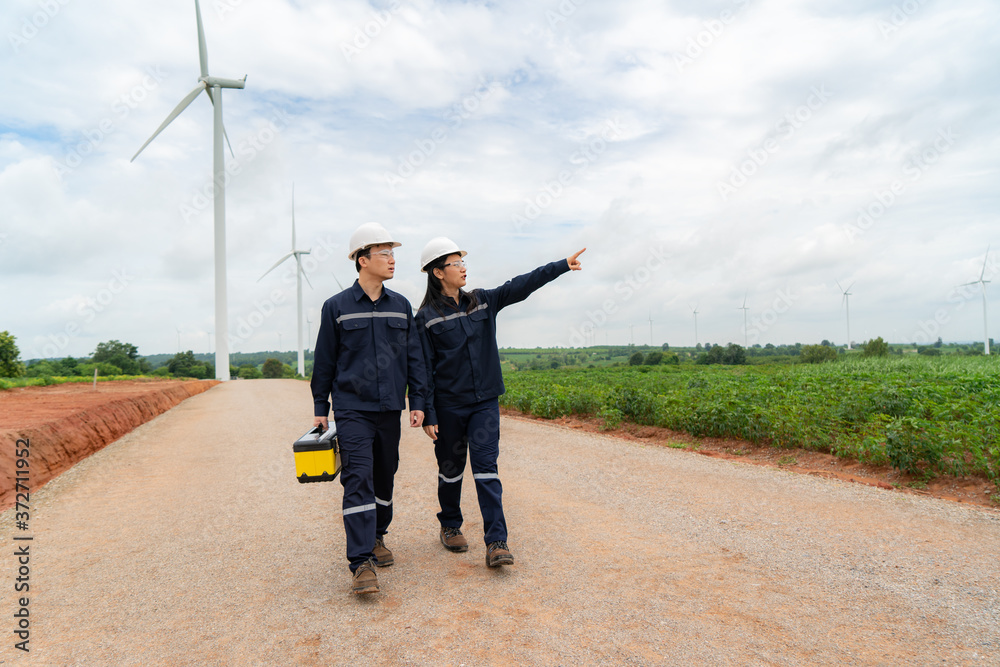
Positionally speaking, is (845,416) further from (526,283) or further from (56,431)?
(56,431)

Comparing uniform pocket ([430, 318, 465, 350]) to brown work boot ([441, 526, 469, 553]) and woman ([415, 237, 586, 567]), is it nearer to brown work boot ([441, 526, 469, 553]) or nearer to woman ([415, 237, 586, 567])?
woman ([415, 237, 586, 567])

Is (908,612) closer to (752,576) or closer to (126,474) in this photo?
(752,576)

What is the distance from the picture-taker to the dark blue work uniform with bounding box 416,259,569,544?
4355mm

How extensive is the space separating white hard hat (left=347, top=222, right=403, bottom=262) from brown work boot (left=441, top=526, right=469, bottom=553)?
222 centimetres

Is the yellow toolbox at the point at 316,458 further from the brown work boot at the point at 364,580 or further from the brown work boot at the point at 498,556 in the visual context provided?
the brown work boot at the point at 498,556

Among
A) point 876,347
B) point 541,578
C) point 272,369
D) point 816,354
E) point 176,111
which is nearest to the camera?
point 541,578

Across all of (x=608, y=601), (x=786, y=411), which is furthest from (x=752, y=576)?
(x=786, y=411)

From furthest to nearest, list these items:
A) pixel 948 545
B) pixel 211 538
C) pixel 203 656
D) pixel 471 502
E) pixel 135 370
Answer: pixel 135 370, pixel 471 502, pixel 211 538, pixel 948 545, pixel 203 656

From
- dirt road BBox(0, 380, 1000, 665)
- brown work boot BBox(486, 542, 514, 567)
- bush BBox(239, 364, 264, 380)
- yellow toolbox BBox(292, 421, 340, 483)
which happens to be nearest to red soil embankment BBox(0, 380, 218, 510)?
dirt road BBox(0, 380, 1000, 665)

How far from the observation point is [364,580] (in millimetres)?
3701

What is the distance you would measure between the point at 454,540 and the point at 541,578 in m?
0.88

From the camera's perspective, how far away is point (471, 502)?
610cm

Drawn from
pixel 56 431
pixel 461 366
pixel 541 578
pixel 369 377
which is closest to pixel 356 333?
pixel 369 377

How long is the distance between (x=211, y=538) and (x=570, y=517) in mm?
3136
